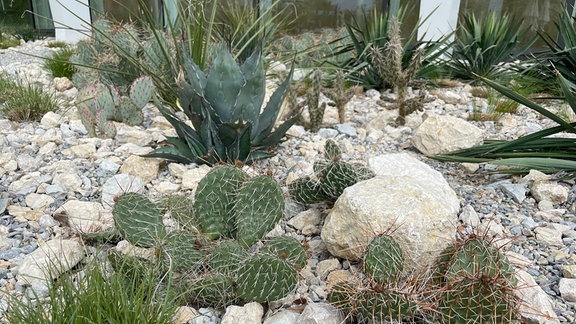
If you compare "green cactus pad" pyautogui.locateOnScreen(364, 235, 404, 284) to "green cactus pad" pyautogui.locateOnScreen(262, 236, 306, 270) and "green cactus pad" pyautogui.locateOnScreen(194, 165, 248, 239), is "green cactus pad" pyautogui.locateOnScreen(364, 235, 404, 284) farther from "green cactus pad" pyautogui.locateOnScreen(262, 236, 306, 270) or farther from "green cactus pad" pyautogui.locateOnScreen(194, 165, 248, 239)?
"green cactus pad" pyautogui.locateOnScreen(194, 165, 248, 239)

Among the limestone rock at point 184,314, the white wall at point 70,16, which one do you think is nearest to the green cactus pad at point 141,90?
the limestone rock at point 184,314

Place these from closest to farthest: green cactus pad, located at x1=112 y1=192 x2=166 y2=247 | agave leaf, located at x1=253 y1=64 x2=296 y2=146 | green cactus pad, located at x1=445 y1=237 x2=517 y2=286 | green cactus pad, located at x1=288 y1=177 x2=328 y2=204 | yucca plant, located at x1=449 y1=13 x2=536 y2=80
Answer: green cactus pad, located at x1=445 y1=237 x2=517 y2=286 → green cactus pad, located at x1=112 y1=192 x2=166 y2=247 → green cactus pad, located at x1=288 y1=177 x2=328 y2=204 → agave leaf, located at x1=253 y1=64 x2=296 y2=146 → yucca plant, located at x1=449 y1=13 x2=536 y2=80

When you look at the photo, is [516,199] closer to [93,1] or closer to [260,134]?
[260,134]

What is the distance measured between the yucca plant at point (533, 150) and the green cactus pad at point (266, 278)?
1334mm

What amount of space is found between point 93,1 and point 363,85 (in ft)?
16.7

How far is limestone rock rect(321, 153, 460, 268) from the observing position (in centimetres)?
179

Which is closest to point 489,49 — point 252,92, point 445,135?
point 445,135

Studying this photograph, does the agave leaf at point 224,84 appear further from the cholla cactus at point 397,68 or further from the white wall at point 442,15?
the white wall at point 442,15

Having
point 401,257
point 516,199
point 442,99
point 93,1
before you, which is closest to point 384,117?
point 442,99

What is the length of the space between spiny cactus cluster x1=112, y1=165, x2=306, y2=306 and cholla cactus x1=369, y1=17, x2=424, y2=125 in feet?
6.45

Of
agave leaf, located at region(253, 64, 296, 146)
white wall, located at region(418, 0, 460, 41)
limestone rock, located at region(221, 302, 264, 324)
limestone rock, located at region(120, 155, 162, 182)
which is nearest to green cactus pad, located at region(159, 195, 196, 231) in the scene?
limestone rock, located at region(221, 302, 264, 324)

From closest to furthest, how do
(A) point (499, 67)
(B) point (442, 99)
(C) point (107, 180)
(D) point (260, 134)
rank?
1. (C) point (107, 180)
2. (D) point (260, 134)
3. (B) point (442, 99)
4. (A) point (499, 67)

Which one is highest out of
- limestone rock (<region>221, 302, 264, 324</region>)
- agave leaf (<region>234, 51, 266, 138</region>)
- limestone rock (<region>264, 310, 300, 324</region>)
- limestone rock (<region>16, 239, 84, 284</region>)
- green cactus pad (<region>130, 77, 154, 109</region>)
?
agave leaf (<region>234, 51, 266, 138</region>)

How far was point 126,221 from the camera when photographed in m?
1.79
